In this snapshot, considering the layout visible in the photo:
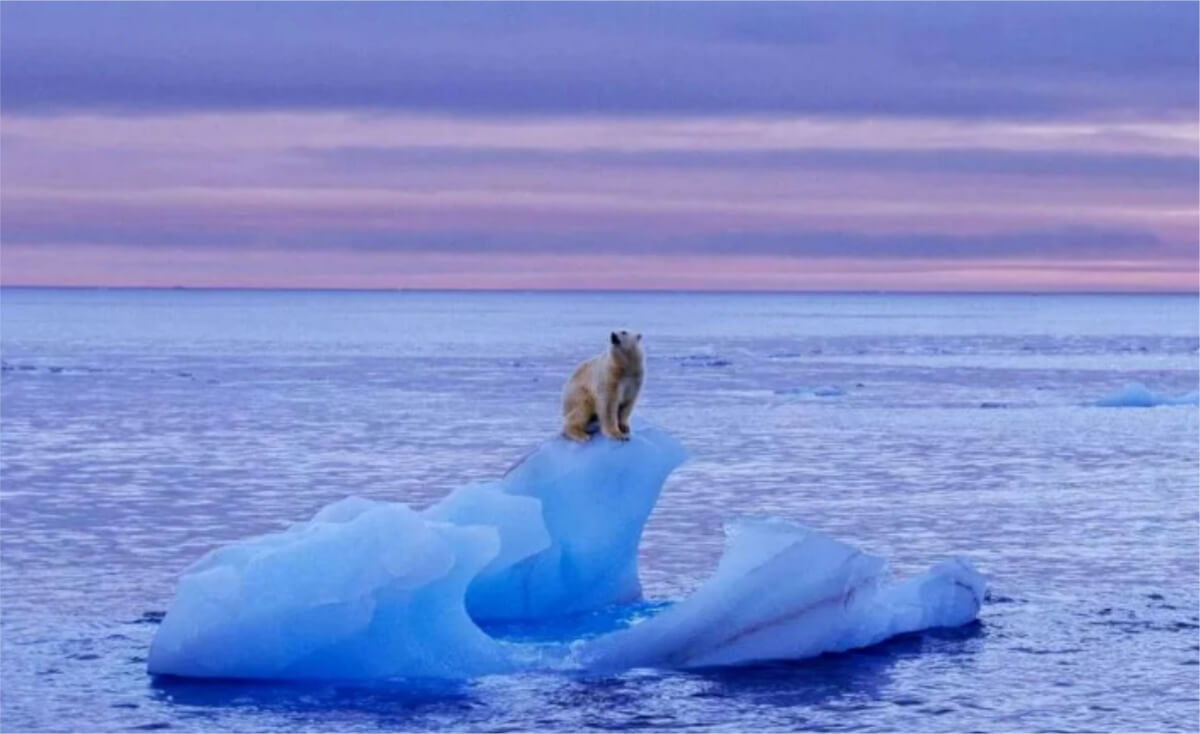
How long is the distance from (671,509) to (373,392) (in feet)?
71.8

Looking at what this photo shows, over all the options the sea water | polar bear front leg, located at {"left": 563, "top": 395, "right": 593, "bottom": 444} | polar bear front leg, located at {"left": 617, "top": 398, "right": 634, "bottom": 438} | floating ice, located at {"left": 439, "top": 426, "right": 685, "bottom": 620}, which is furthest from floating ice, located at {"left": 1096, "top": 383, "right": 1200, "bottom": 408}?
polar bear front leg, located at {"left": 563, "top": 395, "right": 593, "bottom": 444}

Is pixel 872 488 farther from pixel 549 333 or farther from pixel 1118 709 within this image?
pixel 549 333

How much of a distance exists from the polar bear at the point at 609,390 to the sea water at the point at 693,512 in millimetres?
1406

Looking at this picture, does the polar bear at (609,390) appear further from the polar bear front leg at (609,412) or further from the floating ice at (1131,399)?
the floating ice at (1131,399)

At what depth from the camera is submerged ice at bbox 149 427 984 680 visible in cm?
1255

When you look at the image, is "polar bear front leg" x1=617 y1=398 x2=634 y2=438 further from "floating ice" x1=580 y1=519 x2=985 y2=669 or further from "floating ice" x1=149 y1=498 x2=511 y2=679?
"floating ice" x1=149 y1=498 x2=511 y2=679

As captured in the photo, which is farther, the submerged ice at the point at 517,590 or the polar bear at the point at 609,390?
the polar bear at the point at 609,390

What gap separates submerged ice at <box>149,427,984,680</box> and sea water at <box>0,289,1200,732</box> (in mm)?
229

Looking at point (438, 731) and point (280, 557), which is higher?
point (280, 557)

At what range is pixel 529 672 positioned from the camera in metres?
12.8

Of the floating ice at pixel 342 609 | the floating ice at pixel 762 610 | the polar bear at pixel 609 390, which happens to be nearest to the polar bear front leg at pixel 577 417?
the polar bear at pixel 609 390

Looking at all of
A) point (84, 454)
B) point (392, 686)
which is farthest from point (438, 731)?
point (84, 454)

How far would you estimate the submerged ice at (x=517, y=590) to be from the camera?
41.2 ft

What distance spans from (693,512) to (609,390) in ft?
21.5
